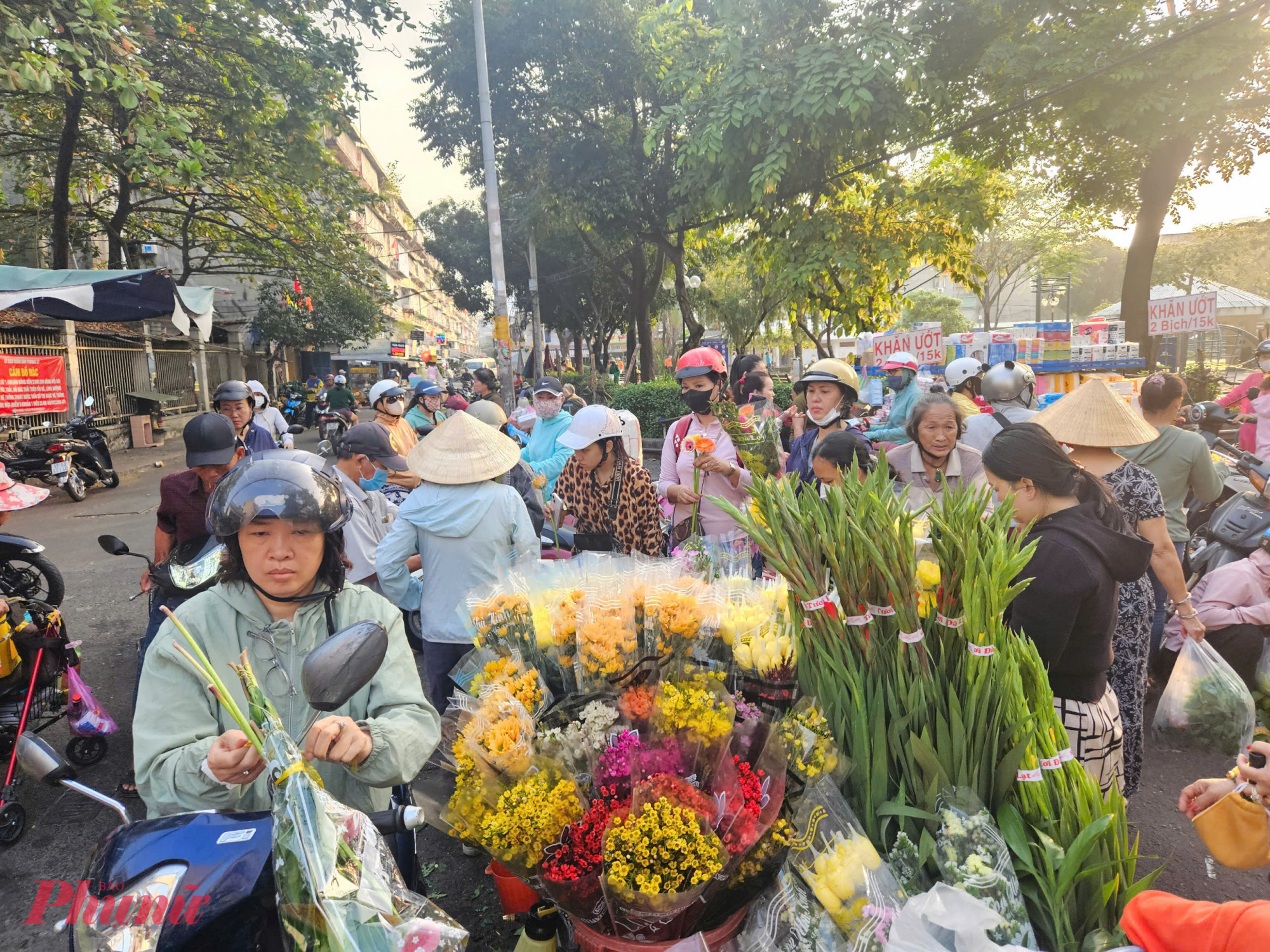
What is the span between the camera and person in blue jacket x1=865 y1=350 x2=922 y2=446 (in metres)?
6.96

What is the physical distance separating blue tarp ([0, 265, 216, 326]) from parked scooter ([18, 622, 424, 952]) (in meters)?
9.42

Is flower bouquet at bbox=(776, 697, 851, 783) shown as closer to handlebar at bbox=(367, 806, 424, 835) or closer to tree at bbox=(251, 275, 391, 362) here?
handlebar at bbox=(367, 806, 424, 835)

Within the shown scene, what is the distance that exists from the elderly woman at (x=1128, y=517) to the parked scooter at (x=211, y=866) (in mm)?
2912

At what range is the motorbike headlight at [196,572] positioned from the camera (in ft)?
10.4

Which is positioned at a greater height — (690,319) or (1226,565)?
(690,319)

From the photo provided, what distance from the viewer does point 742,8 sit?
941cm

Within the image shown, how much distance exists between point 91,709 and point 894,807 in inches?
173

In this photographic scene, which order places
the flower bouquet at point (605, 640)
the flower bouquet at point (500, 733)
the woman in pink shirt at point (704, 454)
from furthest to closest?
the woman in pink shirt at point (704, 454), the flower bouquet at point (605, 640), the flower bouquet at point (500, 733)

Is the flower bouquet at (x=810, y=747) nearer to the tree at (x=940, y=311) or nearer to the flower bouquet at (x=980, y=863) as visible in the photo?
the flower bouquet at (x=980, y=863)

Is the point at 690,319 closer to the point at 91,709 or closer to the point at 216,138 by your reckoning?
the point at 216,138

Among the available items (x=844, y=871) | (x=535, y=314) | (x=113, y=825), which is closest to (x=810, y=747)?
(x=844, y=871)

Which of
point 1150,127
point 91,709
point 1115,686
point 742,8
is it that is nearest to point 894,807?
point 1115,686

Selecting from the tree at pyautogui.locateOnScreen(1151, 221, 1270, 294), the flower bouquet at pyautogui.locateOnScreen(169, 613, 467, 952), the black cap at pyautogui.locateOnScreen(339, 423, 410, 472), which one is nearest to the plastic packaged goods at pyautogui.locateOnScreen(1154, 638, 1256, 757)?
the flower bouquet at pyautogui.locateOnScreen(169, 613, 467, 952)

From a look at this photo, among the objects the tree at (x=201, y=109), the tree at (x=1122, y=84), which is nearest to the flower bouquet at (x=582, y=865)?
the tree at (x=201, y=109)
